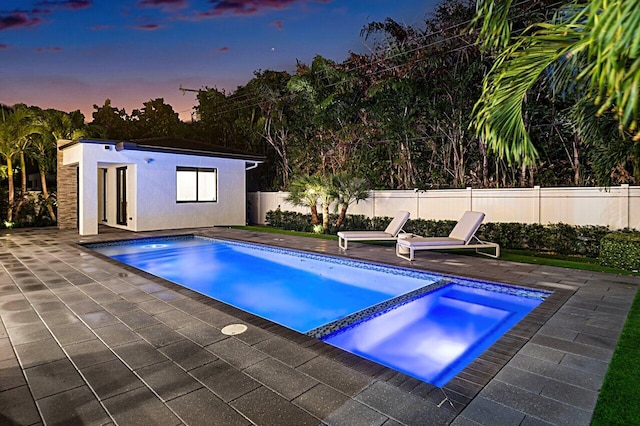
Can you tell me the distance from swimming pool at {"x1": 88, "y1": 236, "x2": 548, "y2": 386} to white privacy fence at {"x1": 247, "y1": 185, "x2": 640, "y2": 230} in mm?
4737

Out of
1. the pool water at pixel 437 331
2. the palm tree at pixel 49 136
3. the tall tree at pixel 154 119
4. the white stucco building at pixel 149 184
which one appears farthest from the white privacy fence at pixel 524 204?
the tall tree at pixel 154 119

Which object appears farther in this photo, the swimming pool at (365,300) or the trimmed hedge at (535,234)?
the trimmed hedge at (535,234)

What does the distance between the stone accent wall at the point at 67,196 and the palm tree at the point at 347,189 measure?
10215 mm

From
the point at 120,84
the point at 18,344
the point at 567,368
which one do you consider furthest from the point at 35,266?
the point at 120,84

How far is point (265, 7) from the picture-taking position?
16906mm

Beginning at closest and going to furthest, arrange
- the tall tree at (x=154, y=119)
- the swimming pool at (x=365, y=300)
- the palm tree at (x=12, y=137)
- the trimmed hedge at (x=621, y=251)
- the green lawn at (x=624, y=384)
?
the green lawn at (x=624, y=384)
the swimming pool at (x=365, y=300)
the trimmed hedge at (x=621, y=251)
the palm tree at (x=12, y=137)
the tall tree at (x=154, y=119)

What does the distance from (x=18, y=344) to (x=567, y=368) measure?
198 inches

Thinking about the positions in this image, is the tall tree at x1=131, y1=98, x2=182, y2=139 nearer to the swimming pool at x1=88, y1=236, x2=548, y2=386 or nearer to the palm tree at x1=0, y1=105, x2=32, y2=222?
the palm tree at x1=0, y1=105, x2=32, y2=222

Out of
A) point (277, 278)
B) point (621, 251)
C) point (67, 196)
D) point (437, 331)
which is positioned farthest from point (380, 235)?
point (67, 196)

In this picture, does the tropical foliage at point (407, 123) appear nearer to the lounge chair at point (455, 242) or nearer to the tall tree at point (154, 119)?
the lounge chair at point (455, 242)

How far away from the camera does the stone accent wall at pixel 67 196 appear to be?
14.7m

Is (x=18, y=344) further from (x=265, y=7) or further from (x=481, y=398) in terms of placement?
(x=265, y=7)

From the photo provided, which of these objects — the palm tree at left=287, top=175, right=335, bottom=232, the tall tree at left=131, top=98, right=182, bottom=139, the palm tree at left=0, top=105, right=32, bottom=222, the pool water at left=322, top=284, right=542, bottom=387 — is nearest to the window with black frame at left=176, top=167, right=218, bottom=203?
the palm tree at left=287, top=175, right=335, bottom=232

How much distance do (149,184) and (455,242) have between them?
11.0 meters
